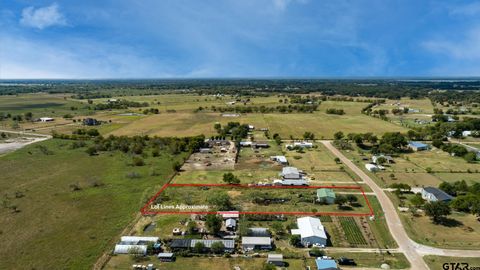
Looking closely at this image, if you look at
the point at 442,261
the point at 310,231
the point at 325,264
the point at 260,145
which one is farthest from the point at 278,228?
the point at 260,145

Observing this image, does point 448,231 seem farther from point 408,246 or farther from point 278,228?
point 278,228

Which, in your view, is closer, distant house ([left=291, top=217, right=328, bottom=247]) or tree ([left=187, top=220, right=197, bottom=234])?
distant house ([left=291, top=217, right=328, bottom=247])

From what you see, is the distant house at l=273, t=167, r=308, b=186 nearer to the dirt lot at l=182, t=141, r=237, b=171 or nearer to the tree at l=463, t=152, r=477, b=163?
the dirt lot at l=182, t=141, r=237, b=171

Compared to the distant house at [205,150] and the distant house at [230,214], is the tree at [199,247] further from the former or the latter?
the distant house at [205,150]

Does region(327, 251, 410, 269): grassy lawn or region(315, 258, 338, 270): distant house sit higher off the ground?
region(315, 258, 338, 270): distant house

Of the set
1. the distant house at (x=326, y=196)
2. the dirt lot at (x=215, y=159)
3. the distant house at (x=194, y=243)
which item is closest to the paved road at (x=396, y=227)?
the distant house at (x=326, y=196)

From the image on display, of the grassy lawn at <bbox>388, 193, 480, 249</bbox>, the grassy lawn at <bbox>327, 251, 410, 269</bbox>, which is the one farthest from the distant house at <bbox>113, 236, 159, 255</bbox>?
the grassy lawn at <bbox>388, 193, 480, 249</bbox>

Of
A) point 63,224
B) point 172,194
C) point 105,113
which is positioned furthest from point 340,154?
point 105,113
